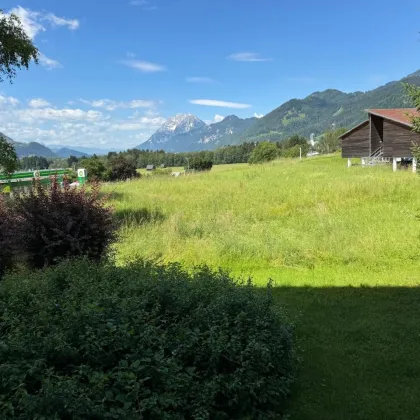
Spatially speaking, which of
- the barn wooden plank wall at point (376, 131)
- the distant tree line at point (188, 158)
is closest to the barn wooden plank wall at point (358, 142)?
the barn wooden plank wall at point (376, 131)

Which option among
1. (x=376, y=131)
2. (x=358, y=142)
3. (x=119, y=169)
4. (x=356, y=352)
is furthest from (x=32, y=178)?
(x=119, y=169)

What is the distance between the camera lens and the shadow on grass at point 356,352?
11.3 feet

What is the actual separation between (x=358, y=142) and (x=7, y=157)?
127 ft

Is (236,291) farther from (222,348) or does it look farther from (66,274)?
(66,274)

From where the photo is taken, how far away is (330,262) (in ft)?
27.9

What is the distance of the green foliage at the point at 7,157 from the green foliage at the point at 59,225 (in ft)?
15.9

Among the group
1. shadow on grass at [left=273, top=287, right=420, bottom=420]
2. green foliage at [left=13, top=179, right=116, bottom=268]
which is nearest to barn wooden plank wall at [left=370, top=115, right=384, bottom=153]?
shadow on grass at [left=273, top=287, right=420, bottom=420]

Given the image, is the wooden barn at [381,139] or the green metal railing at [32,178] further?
the wooden barn at [381,139]

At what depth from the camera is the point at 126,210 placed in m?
15.9

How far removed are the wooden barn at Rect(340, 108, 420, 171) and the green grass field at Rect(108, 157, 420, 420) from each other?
1928 centimetres

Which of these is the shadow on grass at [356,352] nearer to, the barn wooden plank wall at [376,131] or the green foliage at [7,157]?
the green foliage at [7,157]

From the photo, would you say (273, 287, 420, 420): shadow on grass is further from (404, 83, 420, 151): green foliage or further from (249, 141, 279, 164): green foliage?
(249, 141, 279, 164): green foliage

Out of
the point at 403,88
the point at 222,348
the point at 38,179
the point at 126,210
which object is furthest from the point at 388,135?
the point at 222,348

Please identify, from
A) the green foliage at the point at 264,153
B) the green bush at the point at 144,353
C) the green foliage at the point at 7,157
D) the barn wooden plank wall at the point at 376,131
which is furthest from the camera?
the green foliage at the point at 264,153
